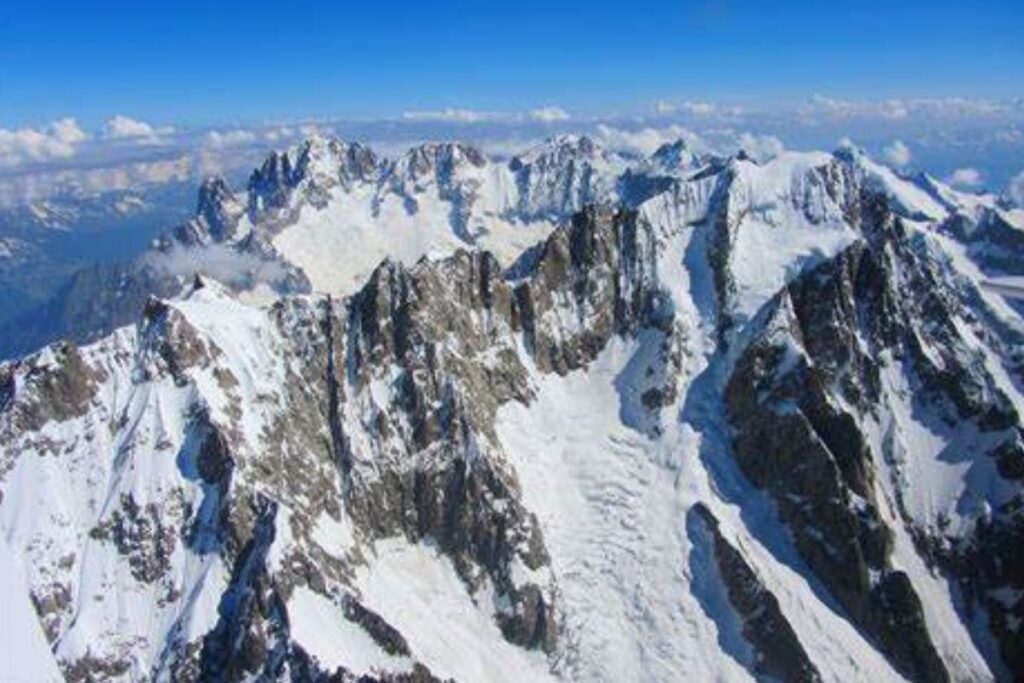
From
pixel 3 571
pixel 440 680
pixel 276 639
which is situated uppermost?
pixel 3 571

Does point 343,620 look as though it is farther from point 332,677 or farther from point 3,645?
point 3,645

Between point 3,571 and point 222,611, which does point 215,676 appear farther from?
point 3,571

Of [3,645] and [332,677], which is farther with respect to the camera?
[332,677]

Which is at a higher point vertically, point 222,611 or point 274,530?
point 274,530

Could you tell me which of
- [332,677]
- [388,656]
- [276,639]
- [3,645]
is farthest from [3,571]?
[388,656]

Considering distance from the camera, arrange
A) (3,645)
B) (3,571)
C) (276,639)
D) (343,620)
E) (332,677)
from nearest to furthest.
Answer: (3,645) → (3,571) → (332,677) → (276,639) → (343,620)

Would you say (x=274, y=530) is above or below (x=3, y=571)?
below

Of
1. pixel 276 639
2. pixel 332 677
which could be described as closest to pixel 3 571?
pixel 332 677

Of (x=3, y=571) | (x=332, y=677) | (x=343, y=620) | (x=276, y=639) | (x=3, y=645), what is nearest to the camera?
(x=3, y=645)

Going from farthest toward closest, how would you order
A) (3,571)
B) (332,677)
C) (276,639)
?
(276,639) < (332,677) < (3,571)
